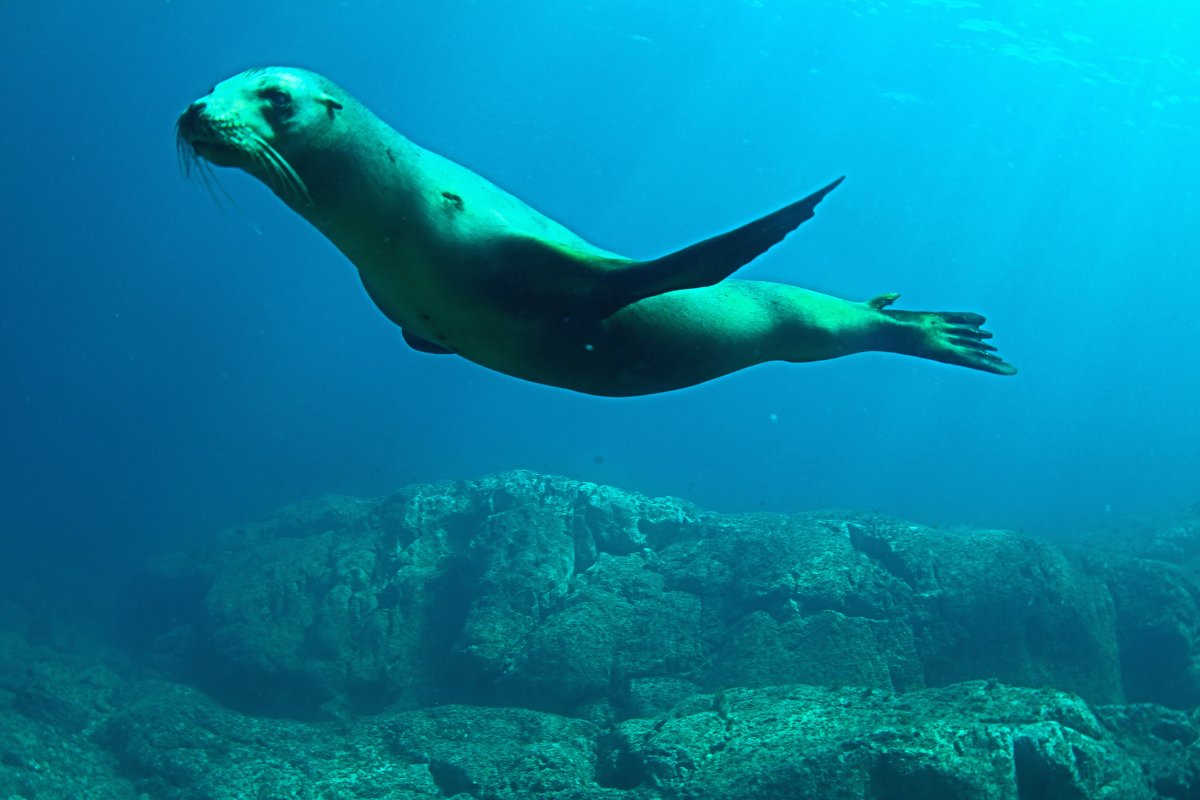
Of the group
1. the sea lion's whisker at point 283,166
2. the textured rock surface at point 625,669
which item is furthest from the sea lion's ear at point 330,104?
the textured rock surface at point 625,669

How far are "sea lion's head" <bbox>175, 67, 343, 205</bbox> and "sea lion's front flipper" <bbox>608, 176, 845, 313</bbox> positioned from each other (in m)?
0.90

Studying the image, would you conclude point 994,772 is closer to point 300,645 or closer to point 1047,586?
point 1047,586

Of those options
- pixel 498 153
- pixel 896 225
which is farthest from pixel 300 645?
pixel 896 225

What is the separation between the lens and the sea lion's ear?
2045 millimetres

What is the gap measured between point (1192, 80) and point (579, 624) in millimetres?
59134

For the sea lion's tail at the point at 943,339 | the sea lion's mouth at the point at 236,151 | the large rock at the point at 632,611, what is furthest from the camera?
the large rock at the point at 632,611

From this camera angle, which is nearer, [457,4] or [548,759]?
[548,759]

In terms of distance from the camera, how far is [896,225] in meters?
99.7

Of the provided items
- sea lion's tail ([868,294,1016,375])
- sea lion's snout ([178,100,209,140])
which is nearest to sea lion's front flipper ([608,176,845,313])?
sea lion's snout ([178,100,209,140])

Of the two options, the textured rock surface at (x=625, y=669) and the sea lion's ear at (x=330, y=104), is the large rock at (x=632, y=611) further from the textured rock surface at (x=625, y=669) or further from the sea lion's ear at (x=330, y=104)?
the sea lion's ear at (x=330, y=104)

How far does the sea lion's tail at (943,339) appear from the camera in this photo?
3637 mm

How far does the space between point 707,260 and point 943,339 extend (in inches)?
80.5

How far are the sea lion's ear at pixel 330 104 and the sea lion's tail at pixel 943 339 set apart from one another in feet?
8.58

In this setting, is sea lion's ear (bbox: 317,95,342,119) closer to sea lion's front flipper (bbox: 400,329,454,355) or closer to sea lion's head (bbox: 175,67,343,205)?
sea lion's head (bbox: 175,67,343,205)
